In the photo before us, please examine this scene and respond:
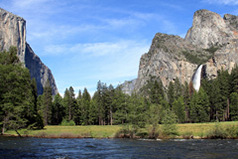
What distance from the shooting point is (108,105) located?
296ft

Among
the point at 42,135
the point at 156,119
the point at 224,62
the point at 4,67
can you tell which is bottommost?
the point at 42,135

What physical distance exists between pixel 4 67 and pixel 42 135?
14.8 metres

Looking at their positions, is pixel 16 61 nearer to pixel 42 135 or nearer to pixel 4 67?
pixel 4 67

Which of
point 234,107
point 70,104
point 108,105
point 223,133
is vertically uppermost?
point 70,104

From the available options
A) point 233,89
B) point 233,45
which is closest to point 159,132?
point 233,89

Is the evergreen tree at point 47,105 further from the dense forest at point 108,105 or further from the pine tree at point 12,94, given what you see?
the pine tree at point 12,94

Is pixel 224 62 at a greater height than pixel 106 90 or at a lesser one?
greater

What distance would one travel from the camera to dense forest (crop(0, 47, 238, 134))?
36969mm

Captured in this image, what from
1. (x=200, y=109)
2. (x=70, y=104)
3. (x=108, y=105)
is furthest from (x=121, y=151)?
(x=70, y=104)

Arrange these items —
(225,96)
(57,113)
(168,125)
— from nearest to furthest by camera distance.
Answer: (168,125) < (225,96) < (57,113)

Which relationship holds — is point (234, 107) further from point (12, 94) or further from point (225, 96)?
point (12, 94)

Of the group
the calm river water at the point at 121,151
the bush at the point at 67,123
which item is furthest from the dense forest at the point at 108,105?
the calm river water at the point at 121,151

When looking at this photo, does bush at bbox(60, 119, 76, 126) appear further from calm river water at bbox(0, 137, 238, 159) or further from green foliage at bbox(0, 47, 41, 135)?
calm river water at bbox(0, 137, 238, 159)

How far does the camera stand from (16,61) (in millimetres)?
42406
